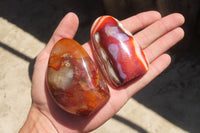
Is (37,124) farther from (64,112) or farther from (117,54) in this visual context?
(117,54)

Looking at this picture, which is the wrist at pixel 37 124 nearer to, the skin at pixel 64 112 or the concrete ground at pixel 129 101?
the skin at pixel 64 112

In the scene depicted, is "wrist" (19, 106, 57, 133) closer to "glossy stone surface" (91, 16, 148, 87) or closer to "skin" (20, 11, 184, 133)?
"skin" (20, 11, 184, 133)

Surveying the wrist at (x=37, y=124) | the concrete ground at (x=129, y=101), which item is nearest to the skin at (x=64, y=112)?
the wrist at (x=37, y=124)

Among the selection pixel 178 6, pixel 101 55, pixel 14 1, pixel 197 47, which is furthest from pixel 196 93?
pixel 14 1

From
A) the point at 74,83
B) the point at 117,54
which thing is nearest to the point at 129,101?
the point at 117,54

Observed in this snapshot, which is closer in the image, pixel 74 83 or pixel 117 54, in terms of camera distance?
pixel 74 83

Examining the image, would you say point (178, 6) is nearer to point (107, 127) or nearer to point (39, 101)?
point (107, 127)

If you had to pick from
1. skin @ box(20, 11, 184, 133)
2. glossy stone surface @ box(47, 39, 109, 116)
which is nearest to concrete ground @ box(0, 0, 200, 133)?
skin @ box(20, 11, 184, 133)
